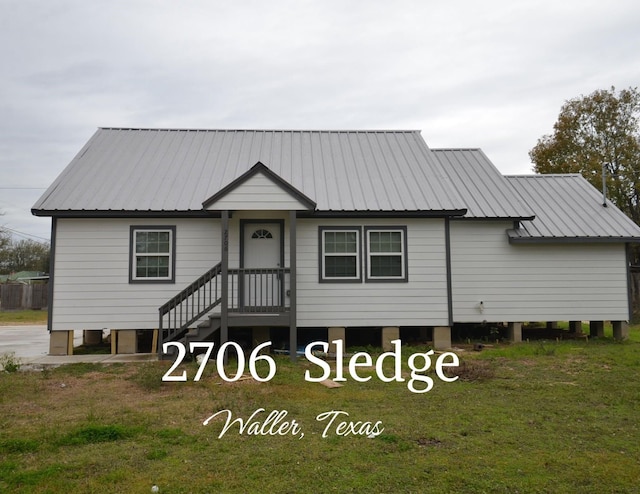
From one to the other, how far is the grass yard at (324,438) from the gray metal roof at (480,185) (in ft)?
16.8

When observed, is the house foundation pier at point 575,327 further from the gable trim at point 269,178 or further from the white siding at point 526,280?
the gable trim at point 269,178

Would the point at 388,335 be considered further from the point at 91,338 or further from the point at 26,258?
the point at 26,258

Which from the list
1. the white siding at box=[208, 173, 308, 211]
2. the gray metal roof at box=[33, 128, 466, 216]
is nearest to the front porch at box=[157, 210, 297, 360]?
the white siding at box=[208, 173, 308, 211]

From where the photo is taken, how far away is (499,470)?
457 centimetres

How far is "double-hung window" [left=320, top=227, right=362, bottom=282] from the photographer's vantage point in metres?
12.1

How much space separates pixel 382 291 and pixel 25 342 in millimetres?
10631

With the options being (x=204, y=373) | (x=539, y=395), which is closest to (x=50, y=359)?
(x=204, y=373)

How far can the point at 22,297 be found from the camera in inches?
1194

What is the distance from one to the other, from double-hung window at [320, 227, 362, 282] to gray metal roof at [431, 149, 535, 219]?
307 centimetres

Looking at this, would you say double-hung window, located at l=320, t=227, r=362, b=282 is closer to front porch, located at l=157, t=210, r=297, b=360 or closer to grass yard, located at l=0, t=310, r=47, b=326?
front porch, located at l=157, t=210, r=297, b=360

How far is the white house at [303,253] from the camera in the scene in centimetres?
1147

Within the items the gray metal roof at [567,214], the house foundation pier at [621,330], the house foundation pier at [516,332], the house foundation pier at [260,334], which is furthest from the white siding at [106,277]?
the house foundation pier at [621,330]

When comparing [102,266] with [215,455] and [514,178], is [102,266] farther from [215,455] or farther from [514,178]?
[514,178]

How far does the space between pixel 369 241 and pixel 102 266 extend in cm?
623
